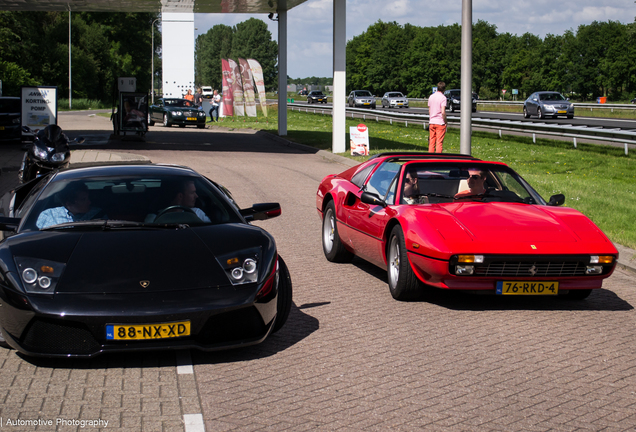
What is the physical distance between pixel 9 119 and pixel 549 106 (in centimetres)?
2793

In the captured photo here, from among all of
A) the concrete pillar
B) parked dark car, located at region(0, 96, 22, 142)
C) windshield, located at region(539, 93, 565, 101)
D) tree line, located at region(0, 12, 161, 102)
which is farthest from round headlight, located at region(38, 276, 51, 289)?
tree line, located at region(0, 12, 161, 102)

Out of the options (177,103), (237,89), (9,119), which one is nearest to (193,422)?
(9,119)

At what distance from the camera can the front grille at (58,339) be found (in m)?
4.45

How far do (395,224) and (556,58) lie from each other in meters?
96.6

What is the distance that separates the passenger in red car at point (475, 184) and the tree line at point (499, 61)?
215 feet

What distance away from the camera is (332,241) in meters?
8.62

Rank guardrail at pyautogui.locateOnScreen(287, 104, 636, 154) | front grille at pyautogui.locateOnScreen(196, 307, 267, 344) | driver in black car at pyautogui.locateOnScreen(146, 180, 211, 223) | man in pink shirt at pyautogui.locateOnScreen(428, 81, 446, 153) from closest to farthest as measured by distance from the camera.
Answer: front grille at pyautogui.locateOnScreen(196, 307, 267, 344) → driver in black car at pyautogui.locateOnScreen(146, 180, 211, 223) → man in pink shirt at pyautogui.locateOnScreen(428, 81, 446, 153) → guardrail at pyautogui.locateOnScreen(287, 104, 636, 154)

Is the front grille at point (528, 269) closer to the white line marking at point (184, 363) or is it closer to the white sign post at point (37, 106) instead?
the white line marking at point (184, 363)

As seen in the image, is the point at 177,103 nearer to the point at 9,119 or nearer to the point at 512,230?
the point at 9,119

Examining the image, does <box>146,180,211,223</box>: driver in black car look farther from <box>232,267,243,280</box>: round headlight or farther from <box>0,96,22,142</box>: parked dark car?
<box>0,96,22,142</box>: parked dark car

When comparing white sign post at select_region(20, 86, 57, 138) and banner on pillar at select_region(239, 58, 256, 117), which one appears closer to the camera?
white sign post at select_region(20, 86, 57, 138)

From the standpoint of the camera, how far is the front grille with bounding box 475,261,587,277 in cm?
607

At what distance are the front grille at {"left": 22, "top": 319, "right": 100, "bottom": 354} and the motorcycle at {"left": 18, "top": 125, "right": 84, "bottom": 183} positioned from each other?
8.74 metres

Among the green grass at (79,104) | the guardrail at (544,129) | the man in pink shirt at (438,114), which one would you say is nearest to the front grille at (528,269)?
the man in pink shirt at (438,114)
